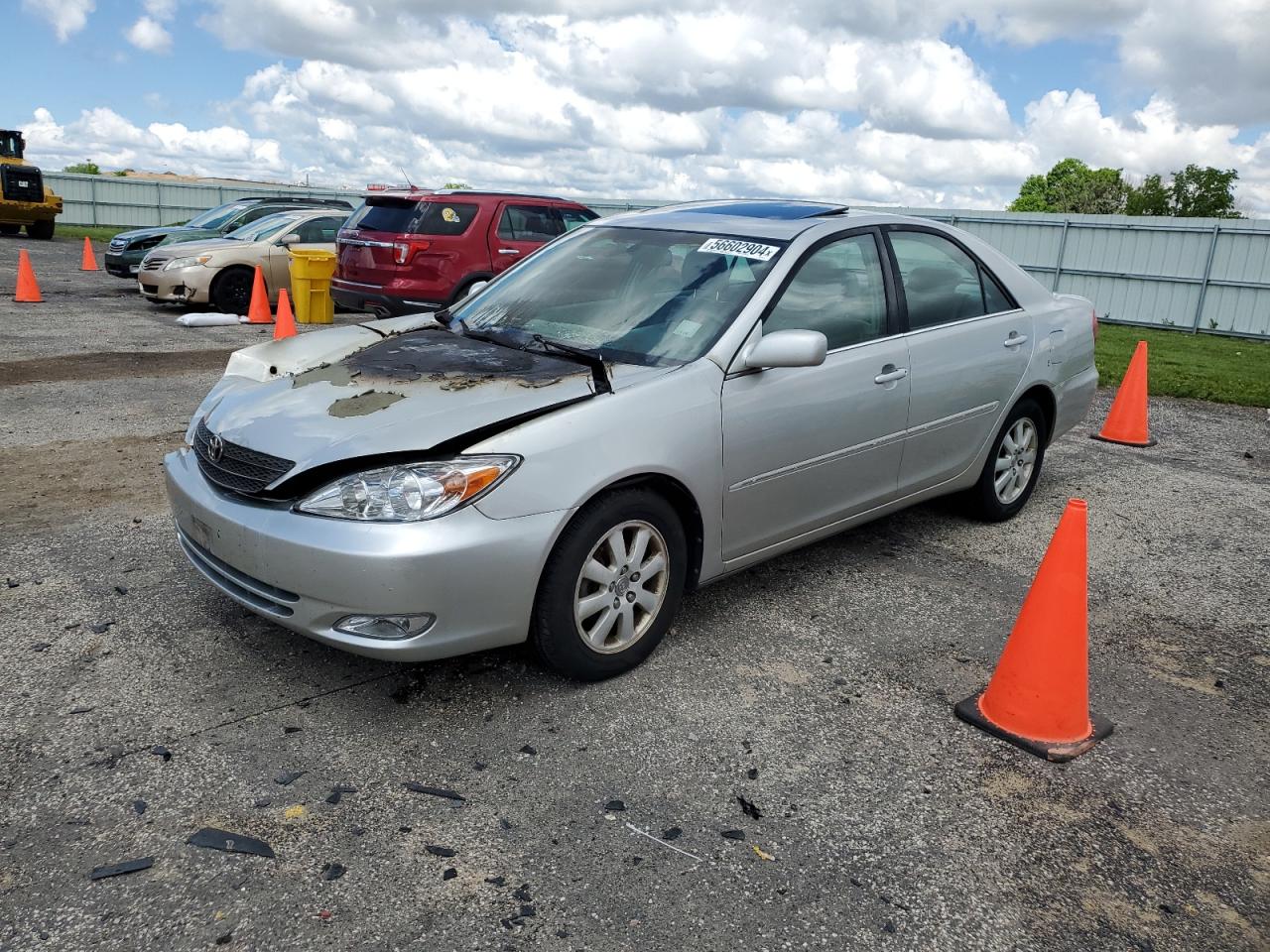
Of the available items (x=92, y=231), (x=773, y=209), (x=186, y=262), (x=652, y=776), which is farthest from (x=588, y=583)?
(x=92, y=231)

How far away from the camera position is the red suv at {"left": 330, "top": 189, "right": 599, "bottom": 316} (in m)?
11.0

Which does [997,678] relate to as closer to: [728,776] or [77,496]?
[728,776]

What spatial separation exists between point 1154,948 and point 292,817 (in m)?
2.25

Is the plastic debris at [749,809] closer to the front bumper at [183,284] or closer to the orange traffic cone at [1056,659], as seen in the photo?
the orange traffic cone at [1056,659]

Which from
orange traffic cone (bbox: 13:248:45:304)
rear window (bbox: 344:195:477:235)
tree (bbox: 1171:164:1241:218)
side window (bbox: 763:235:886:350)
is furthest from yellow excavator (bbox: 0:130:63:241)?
tree (bbox: 1171:164:1241:218)

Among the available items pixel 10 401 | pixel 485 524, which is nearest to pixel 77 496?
pixel 10 401

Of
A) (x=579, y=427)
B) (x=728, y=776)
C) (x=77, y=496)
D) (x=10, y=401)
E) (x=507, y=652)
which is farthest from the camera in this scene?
(x=10, y=401)

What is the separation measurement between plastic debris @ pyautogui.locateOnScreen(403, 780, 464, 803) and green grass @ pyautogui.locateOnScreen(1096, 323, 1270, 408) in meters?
9.06

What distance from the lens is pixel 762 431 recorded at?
13.0 ft

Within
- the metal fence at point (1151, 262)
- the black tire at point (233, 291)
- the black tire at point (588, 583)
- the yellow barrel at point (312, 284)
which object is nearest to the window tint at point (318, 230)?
the black tire at point (233, 291)

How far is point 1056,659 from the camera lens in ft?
11.1

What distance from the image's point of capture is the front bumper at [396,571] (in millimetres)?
3080

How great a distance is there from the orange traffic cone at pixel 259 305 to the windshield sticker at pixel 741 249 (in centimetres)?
1033

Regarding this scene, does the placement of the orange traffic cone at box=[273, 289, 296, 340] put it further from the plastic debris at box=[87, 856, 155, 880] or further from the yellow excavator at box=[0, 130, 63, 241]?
the yellow excavator at box=[0, 130, 63, 241]
